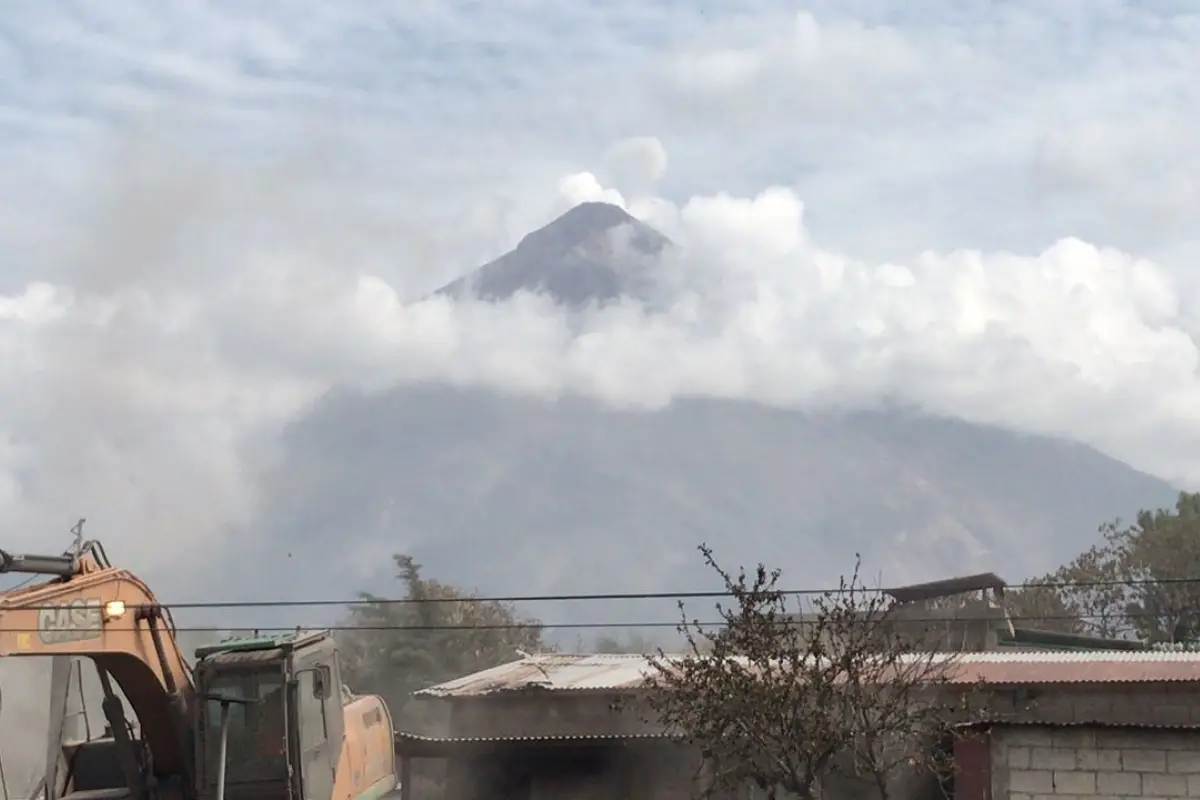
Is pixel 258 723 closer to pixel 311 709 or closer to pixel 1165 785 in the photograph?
pixel 311 709

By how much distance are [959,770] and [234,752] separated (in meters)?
9.71

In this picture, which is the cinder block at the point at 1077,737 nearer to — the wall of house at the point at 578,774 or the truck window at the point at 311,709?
the wall of house at the point at 578,774

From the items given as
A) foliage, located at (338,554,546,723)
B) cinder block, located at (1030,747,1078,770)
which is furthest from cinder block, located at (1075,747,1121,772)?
foliage, located at (338,554,546,723)

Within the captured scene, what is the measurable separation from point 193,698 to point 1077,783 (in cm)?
1133

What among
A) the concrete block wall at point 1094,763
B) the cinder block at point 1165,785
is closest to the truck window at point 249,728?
the concrete block wall at point 1094,763

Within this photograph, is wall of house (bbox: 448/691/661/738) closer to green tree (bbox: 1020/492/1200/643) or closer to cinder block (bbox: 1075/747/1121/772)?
cinder block (bbox: 1075/747/1121/772)

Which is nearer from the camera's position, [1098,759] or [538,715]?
[1098,759]

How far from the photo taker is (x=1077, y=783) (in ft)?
62.0

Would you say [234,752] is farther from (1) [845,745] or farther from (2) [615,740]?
(2) [615,740]

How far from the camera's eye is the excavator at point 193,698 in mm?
15578

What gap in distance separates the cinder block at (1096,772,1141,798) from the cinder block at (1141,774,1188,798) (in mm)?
98

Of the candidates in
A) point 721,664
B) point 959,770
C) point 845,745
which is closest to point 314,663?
point 721,664

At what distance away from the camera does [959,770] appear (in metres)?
19.6

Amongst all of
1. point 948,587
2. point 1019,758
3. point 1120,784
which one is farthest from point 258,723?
point 948,587
